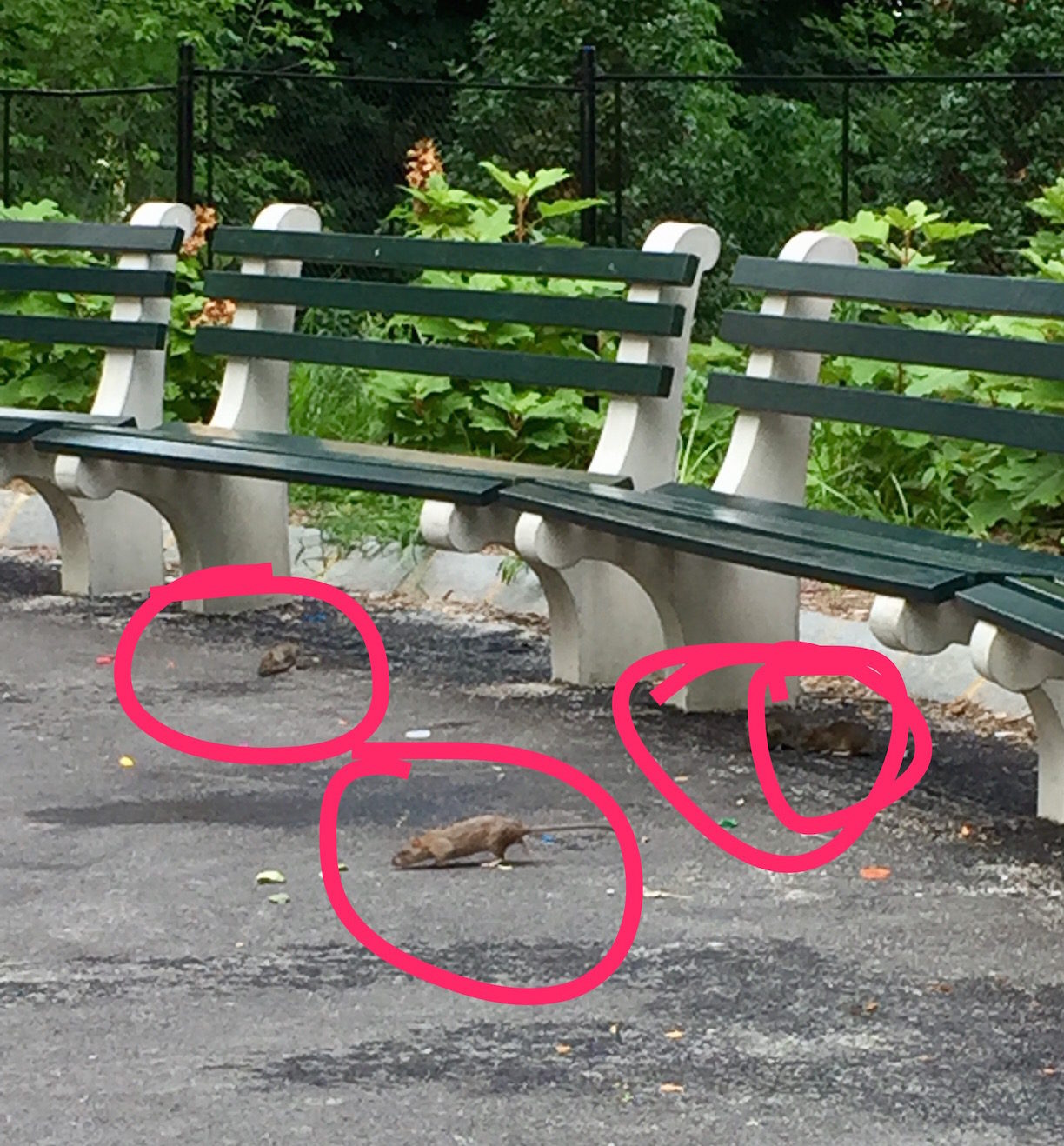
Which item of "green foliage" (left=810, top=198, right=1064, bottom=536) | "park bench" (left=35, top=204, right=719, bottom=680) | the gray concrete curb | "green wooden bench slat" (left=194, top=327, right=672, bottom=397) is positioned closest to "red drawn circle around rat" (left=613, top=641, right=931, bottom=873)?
the gray concrete curb

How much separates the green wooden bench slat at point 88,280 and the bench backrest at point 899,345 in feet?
6.70

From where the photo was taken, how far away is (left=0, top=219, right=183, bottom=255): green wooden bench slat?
7453 mm

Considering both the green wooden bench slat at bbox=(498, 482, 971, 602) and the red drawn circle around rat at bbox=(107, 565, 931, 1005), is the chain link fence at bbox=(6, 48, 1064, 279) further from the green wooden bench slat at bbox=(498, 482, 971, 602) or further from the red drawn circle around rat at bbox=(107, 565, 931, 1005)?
the green wooden bench slat at bbox=(498, 482, 971, 602)

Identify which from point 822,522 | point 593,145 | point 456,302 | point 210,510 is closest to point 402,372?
point 456,302

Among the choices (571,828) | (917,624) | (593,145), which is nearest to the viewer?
(917,624)

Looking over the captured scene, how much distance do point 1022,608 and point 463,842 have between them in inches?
40.8

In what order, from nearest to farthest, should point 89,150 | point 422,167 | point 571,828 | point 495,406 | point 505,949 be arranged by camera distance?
point 505,949 → point 571,828 → point 495,406 → point 422,167 → point 89,150

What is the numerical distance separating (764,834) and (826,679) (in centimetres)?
145

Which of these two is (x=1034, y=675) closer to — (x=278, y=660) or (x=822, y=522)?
(x=822, y=522)

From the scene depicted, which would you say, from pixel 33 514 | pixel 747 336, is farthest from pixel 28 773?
pixel 33 514

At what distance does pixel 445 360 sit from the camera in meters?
6.70

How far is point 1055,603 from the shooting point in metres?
4.55

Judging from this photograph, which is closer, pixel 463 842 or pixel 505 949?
pixel 505 949

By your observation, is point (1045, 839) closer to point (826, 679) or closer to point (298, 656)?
point (826, 679)
